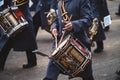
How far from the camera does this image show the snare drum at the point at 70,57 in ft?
18.1

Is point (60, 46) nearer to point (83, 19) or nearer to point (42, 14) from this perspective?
point (83, 19)

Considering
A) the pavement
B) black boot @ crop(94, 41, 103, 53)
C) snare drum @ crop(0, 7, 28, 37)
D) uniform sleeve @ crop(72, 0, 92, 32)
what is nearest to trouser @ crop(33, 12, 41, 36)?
the pavement

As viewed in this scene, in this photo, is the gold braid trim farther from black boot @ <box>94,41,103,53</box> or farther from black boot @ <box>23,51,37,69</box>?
black boot @ <box>94,41,103,53</box>

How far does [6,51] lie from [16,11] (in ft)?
3.14

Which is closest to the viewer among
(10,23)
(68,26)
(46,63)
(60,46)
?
(60,46)

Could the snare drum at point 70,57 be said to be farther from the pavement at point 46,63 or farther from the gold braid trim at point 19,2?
the gold braid trim at point 19,2

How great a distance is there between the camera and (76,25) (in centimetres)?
571

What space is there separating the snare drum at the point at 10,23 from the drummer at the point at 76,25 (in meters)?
1.66

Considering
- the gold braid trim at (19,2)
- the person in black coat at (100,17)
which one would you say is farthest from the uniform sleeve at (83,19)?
the person in black coat at (100,17)

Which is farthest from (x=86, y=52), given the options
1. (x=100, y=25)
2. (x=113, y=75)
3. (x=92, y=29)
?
(x=100, y=25)

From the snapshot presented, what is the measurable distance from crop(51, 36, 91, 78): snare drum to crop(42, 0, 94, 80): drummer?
18cm

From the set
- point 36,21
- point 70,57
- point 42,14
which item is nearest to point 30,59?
point 42,14

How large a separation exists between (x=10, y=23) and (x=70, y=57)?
2.26 m

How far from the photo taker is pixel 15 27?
7559 mm
